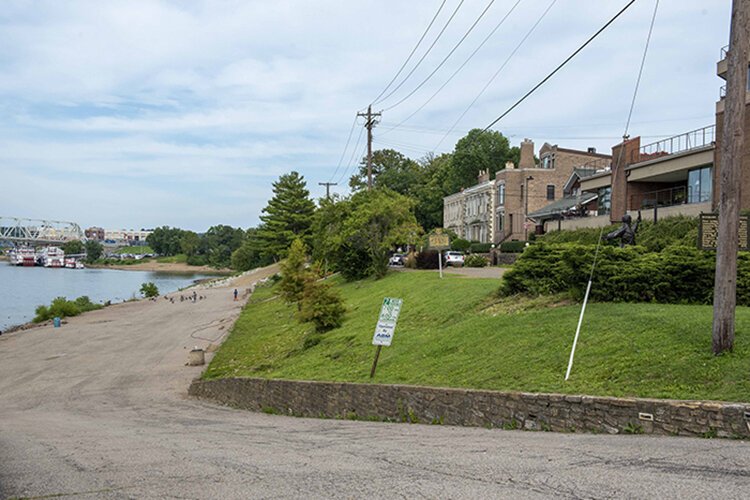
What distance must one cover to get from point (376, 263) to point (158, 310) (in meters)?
27.0

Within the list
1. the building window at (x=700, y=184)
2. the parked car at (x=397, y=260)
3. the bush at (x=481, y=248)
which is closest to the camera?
the building window at (x=700, y=184)

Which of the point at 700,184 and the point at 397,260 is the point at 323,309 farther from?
the point at 397,260

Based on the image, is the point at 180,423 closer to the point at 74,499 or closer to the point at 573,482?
the point at 74,499

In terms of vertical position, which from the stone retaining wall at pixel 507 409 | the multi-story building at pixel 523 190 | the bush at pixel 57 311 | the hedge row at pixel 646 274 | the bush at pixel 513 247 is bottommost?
the bush at pixel 57 311

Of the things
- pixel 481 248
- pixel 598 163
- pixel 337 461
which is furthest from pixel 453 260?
pixel 337 461

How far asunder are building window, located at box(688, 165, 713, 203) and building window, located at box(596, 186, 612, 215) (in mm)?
7857

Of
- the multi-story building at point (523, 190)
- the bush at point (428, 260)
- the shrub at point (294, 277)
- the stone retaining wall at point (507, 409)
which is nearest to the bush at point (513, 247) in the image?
the multi-story building at point (523, 190)

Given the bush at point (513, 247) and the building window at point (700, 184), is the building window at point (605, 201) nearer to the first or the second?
the building window at point (700, 184)

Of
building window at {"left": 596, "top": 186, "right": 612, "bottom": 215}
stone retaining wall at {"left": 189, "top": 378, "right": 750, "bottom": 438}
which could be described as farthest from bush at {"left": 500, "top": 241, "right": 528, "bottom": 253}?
stone retaining wall at {"left": 189, "top": 378, "right": 750, "bottom": 438}

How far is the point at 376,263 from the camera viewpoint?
151ft

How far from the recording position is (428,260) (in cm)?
4794

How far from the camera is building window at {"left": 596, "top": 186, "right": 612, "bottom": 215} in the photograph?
44169 mm

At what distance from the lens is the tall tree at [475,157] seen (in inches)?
3782

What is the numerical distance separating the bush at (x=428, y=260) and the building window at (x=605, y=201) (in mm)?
11503
